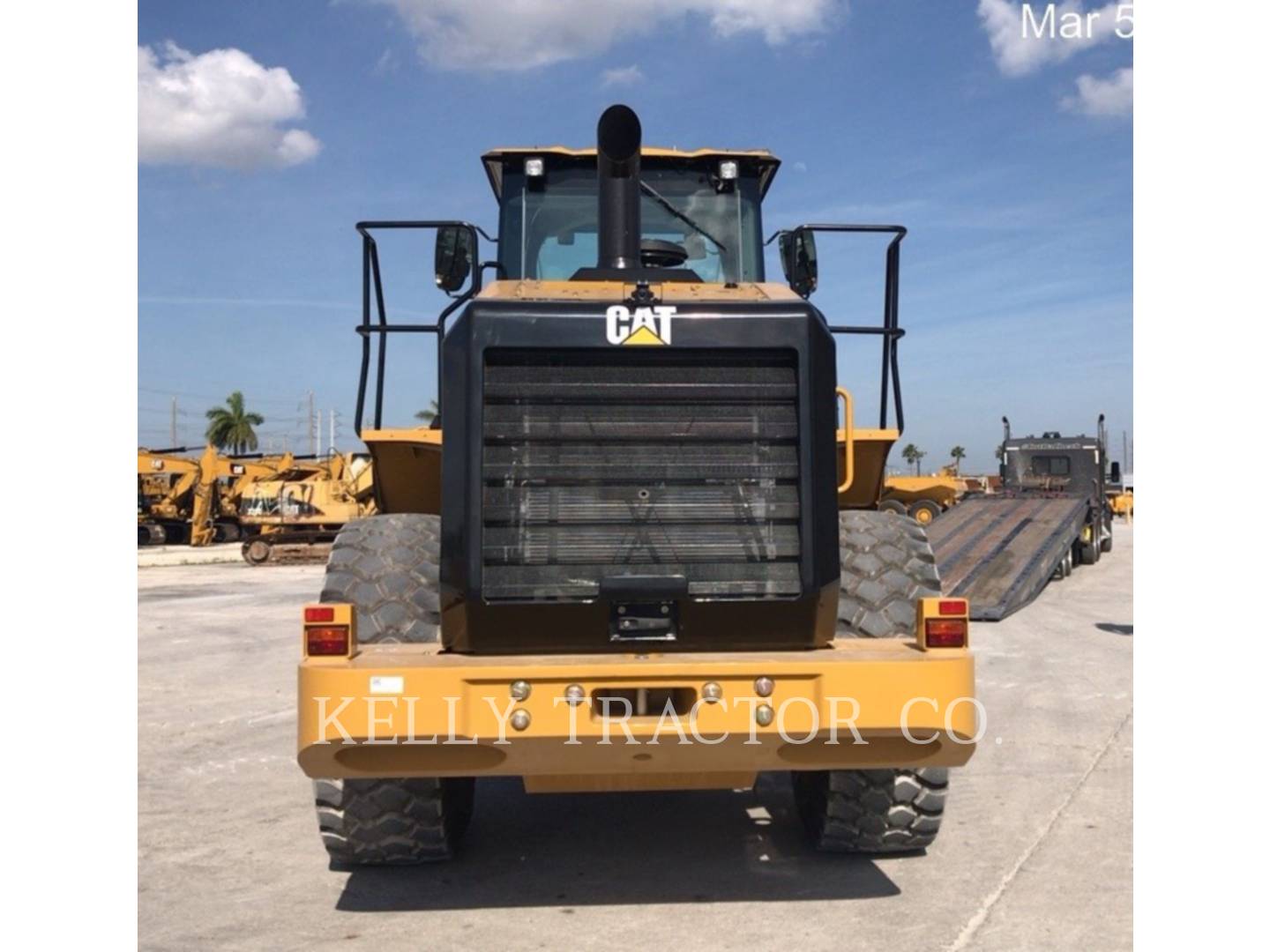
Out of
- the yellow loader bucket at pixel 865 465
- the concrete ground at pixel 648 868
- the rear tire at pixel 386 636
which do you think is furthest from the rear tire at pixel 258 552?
the yellow loader bucket at pixel 865 465

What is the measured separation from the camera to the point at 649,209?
19.9ft

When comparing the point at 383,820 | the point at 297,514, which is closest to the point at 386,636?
the point at 383,820

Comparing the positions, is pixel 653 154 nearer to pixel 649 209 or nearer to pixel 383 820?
pixel 649 209

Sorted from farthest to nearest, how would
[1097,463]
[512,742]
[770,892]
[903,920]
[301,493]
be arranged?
[301,493], [1097,463], [770,892], [903,920], [512,742]

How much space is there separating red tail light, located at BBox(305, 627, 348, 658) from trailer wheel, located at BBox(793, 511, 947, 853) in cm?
195

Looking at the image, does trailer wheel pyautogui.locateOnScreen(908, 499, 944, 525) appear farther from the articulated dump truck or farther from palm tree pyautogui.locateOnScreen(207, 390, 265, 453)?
palm tree pyautogui.locateOnScreen(207, 390, 265, 453)

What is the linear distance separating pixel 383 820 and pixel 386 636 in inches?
31.9

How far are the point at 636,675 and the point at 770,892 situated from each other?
1.36 meters

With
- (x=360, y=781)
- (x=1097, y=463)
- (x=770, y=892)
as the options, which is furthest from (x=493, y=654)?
(x=1097, y=463)

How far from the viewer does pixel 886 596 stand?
16.4 feet

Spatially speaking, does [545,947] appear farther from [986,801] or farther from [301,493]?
[301,493]

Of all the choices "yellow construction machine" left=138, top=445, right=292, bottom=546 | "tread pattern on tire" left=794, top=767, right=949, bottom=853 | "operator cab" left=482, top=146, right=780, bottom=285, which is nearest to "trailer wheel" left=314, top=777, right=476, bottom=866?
"tread pattern on tire" left=794, top=767, right=949, bottom=853

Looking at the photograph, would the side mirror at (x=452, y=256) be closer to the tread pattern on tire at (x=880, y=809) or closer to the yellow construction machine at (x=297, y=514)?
the tread pattern on tire at (x=880, y=809)

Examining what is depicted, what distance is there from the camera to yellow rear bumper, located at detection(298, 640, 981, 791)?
4.05m
